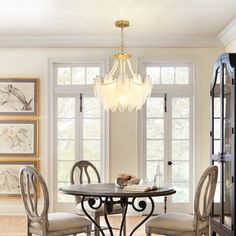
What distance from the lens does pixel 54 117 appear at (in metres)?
7.08

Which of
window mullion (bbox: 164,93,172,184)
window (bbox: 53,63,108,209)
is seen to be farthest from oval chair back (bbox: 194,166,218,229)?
window (bbox: 53,63,108,209)

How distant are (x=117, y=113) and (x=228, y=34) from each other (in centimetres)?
201

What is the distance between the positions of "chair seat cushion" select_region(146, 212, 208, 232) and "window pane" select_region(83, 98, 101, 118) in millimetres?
2992

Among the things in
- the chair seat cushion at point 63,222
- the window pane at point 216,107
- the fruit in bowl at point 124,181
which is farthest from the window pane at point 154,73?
the chair seat cushion at point 63,222

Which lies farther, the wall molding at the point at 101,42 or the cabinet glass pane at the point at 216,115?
the wall molding at the point at 101,42

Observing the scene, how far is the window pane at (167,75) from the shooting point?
281 inches

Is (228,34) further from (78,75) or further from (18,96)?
(18,96)

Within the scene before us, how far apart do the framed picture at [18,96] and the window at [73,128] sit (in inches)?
12.0

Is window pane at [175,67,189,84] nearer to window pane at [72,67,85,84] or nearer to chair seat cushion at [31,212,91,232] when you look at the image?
window pane at [72,67,85,84]

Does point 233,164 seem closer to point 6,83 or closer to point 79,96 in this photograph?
point 79,96

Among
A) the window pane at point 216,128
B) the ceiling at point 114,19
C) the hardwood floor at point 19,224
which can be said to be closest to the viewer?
the window pane at point 216,128

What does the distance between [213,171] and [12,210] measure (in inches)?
153

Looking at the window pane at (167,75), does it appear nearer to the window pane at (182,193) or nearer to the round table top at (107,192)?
the window pane at (182,193)

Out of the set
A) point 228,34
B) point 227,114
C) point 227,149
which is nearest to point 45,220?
point 227,149
